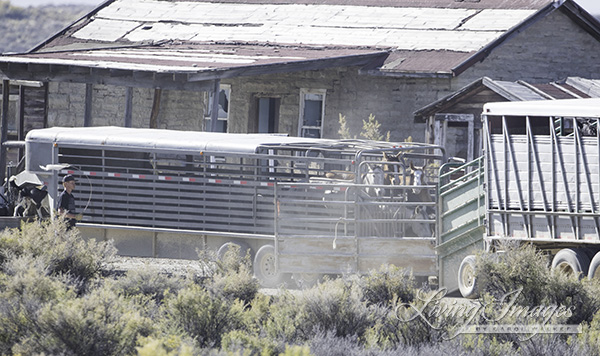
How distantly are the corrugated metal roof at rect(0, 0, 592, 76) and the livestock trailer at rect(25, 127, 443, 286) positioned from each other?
480 centimetres

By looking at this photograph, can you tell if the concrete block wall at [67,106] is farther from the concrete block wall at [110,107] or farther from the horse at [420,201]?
the horse at [420,201]

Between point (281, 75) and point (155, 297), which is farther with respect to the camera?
point (281, 75)

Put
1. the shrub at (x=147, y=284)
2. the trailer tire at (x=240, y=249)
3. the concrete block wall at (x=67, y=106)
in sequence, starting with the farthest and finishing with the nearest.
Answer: the concrete block wall at (x=67, y=106) → the trailer tire at (x=240, y=249) → the shrub at (x=147, y=284)

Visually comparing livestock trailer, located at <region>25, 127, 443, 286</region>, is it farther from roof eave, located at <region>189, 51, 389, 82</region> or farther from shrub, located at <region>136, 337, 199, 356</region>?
shrub, located at <region>136, 337, 199, 356</region>

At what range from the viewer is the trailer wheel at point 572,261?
1149 centimetres

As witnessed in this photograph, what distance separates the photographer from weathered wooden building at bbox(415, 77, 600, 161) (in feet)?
64.5

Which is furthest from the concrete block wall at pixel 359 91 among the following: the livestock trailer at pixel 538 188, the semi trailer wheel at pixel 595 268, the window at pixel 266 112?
the semi trailer wheel at pixel 595 268

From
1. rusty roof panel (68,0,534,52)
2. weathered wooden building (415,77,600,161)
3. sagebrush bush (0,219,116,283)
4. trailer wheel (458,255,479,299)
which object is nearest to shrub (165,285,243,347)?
sagebrush bush (0,219,116,283)

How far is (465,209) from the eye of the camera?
500 inches

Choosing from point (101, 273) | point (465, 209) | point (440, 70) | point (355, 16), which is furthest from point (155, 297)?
point (355, 16)

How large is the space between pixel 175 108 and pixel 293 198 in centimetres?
1209

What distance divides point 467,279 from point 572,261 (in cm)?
150

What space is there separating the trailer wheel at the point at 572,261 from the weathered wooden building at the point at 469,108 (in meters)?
7.91

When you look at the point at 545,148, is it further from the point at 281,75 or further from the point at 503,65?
the point at 281,75
